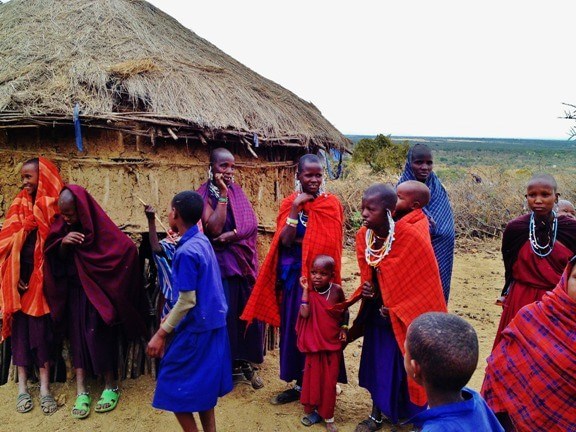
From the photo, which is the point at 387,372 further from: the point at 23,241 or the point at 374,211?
the point at 23,241

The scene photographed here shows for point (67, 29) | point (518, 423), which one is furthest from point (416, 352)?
point (67, 29)

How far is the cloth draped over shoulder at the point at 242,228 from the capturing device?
13.1ft

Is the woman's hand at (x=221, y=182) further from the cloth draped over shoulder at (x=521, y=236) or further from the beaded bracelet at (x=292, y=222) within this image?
the cloth draped over shoulder at (x=521, y=236)

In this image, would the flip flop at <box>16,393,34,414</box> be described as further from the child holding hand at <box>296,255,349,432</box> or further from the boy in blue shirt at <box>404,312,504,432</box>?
the boy in blue shirt at <box>404,312,504,432</box>

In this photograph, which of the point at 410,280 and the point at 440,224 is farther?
the point at 440,224

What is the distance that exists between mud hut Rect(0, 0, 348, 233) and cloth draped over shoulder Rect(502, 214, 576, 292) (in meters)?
2.46

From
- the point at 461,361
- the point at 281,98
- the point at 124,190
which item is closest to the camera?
the point at 461,361

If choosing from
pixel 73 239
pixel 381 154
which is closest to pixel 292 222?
pixel 73 239

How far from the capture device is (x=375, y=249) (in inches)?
128

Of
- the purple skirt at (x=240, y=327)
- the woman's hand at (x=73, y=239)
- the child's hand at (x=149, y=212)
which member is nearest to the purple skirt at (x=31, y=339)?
the woman's hand at (x=73, y=239)

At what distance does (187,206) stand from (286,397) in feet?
7.00

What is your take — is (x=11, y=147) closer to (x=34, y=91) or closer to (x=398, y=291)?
(x=34, y=91)

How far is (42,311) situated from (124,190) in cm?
133

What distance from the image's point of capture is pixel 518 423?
2.35m
